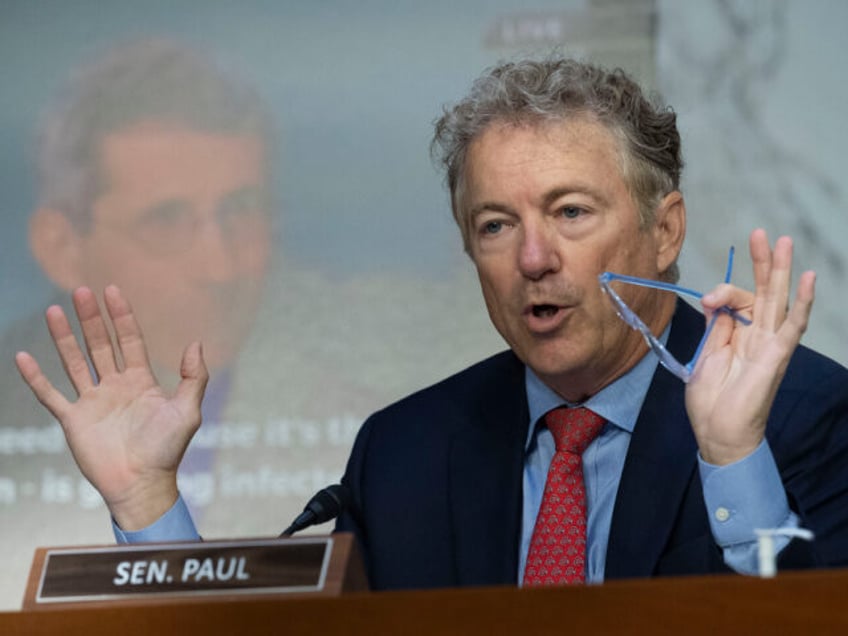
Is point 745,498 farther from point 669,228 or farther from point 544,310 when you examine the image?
point 669,228

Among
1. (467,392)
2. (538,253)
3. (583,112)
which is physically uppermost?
(583,112)

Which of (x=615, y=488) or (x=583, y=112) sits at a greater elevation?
(x=583, y=112)

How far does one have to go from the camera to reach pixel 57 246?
378 centimetres

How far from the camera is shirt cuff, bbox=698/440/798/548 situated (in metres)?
1.88

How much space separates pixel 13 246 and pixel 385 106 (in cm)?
102

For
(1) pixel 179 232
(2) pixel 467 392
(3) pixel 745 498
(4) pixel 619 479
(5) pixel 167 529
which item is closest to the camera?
(3) pixel 745 498

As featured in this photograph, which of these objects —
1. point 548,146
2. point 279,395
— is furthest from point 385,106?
point 548,146

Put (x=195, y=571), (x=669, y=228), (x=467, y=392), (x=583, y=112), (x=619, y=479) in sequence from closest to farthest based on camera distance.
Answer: (x=195, y=571)
(x=619, y=479)
(x=583, y=112)
(x=669, y=228)
(x=467, y=392)

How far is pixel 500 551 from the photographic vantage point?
7.66 ft

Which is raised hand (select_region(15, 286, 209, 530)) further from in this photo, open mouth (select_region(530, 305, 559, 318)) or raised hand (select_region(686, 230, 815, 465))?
raised hand (select_region(686, 230, 815, 465))

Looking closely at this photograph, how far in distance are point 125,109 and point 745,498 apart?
2.39m

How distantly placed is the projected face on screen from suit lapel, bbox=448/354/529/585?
49.9 inches

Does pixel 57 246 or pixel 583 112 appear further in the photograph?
pixel 57 246

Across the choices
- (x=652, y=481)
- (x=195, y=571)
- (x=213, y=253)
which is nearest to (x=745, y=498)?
(x=652, y=481)
